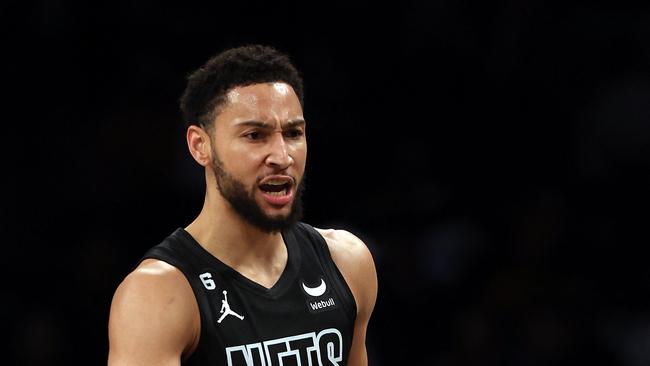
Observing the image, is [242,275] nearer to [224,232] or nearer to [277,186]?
[224,232]

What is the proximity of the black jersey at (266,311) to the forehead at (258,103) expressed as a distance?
38cm

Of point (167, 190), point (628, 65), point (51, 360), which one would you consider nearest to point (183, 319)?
point (51, 360)

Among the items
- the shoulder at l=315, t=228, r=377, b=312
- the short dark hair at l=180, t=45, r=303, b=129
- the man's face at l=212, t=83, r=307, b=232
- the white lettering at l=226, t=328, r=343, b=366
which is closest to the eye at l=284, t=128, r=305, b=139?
the man's face at l=212, t=83, r=307, b=232

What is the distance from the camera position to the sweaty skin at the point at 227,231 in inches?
111

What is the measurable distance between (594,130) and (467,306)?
1264mm

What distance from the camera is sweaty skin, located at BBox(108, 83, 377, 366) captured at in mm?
2822

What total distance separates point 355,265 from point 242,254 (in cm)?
42

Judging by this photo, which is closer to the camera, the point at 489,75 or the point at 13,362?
the point at 13,362

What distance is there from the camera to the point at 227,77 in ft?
10.1

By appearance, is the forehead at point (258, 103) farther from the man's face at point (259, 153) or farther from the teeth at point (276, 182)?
the teeth at point (276, 182)

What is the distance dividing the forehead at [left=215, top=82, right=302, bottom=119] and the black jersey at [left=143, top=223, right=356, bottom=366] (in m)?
0.38

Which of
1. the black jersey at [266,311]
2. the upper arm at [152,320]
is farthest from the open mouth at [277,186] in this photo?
the upper arm at [152,320]

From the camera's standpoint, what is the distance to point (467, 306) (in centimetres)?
554

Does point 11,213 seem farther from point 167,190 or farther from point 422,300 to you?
point 422,300
